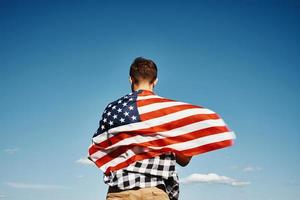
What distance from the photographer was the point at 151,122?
6.23 m

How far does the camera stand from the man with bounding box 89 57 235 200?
5.86 m

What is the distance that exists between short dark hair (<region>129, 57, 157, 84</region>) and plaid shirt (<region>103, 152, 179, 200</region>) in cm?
122

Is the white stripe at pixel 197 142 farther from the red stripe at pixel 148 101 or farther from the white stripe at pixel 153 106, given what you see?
the red stripe at pixel 148 101

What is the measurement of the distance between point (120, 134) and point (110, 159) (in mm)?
418

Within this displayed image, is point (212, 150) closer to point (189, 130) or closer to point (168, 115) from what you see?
point (189, 130)

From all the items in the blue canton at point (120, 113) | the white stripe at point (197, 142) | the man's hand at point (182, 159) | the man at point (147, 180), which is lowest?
the man at point (147, 180)

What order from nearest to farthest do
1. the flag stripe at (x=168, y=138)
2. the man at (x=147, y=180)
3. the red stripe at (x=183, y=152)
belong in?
1. the man at (x=147, y=180)
2. the red stripe at (x=183, y=152)
3. the flag stripe at (x=168, y=138)

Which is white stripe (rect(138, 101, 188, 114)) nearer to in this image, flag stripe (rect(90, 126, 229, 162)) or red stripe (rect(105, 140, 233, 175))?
flag stripe (rect(90, 126, 229, 162))

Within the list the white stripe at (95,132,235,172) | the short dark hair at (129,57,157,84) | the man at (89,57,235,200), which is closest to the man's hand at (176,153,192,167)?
the man at (89,57,235,200)

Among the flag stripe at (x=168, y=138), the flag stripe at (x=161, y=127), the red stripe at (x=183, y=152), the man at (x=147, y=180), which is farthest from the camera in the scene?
the flag stripe at (x=161, y=127)

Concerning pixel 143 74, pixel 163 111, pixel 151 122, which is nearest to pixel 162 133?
pixel 151 122

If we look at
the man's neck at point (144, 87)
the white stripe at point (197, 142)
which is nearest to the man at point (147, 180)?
the white stripe at point (197, 142)

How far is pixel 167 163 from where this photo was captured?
5.91 metres

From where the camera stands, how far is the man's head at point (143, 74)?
6.35 m
